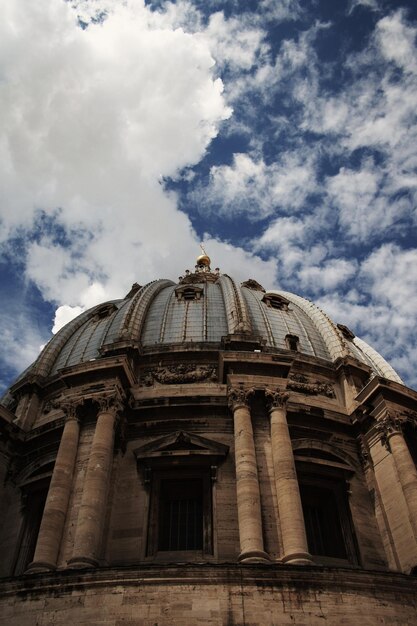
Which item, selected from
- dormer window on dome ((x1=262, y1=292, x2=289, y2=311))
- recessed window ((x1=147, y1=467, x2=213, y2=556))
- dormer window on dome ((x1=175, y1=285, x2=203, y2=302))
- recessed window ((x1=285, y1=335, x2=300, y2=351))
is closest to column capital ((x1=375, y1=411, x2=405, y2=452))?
recessed window ((x1=147, y1=467, x2=213, y2=556))

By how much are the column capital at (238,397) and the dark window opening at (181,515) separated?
3535 millimetres

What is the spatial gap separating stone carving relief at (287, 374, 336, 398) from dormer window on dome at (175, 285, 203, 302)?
35.4 ft

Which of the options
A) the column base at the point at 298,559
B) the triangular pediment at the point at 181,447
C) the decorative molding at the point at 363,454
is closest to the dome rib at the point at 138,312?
the triangular pediment at the point at 181,447

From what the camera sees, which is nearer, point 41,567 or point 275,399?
point 41,567

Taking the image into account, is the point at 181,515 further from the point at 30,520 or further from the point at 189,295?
the point at 189,295

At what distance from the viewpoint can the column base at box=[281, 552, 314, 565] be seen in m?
18.3

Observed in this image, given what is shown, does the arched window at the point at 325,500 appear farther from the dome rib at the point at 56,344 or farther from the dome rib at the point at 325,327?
the dome rib at the point at 56,344

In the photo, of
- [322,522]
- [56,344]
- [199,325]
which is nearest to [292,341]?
[199,325]

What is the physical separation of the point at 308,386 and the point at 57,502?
13780mm

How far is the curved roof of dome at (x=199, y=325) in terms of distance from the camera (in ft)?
108

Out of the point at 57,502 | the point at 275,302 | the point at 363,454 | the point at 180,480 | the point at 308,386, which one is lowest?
the point at 57,502

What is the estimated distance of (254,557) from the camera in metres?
18.4

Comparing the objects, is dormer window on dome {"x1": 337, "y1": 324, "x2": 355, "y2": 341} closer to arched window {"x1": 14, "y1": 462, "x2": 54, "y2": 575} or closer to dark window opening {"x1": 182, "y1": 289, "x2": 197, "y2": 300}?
dark window opening {"x1": 182, "y1": 289, "x2": 197, "y2": 300}

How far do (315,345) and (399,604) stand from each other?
734 inches
